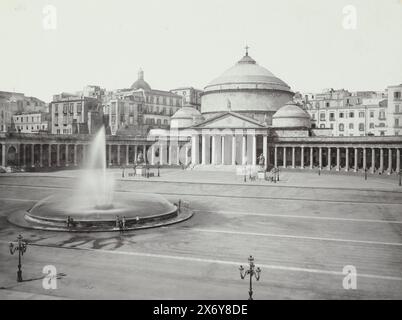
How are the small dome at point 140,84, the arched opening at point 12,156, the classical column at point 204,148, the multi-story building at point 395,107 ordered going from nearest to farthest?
the arched opening at point 12,156, the multi-story building at point 395,107, the classical column at point 204,148, the small dome at point 140,84

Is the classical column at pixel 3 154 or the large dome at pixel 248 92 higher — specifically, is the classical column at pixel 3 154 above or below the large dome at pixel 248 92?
below

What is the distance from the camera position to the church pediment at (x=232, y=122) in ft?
249

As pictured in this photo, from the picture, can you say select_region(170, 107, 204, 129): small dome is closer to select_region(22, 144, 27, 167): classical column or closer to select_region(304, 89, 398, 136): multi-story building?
select_region(304, 89, 398, 136): multi-story building

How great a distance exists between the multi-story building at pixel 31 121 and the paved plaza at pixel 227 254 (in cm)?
7120

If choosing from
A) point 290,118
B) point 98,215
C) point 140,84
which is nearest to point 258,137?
point 290,118

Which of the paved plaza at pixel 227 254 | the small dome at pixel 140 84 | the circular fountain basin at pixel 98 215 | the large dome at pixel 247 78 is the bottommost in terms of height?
the paved plaza at pixel 227 254

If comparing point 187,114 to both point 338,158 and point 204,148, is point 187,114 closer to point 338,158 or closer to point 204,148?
point 204,148

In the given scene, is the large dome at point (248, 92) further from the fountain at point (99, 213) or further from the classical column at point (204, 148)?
the fountain at point (99, 213)

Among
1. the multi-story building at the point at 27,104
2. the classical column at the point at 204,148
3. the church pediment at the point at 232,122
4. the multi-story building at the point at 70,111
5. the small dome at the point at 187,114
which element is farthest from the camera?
the multi-story building at the point at 27,104

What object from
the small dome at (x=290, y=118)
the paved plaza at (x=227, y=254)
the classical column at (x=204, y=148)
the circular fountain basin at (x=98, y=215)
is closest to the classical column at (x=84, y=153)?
the classical column at (x=204, y=148)

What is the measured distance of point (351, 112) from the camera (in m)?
96.4

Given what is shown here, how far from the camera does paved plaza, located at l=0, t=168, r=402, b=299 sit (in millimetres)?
15672

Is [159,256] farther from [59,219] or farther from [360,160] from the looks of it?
[360,160]
